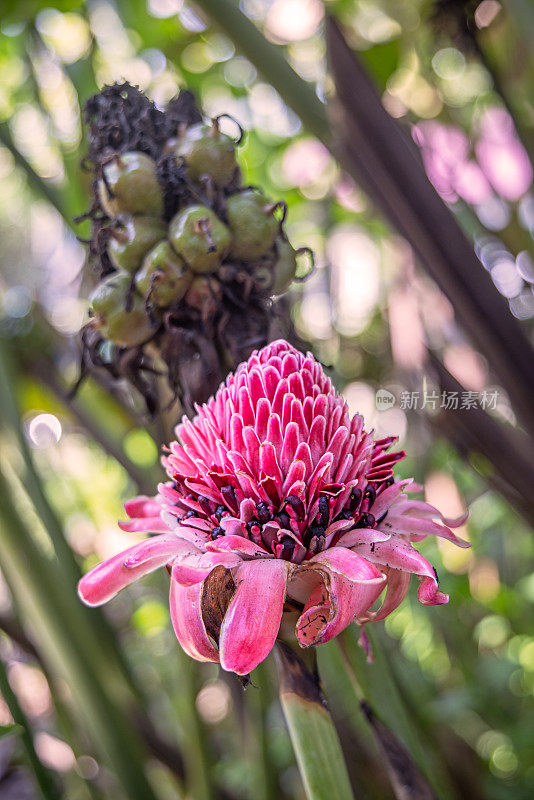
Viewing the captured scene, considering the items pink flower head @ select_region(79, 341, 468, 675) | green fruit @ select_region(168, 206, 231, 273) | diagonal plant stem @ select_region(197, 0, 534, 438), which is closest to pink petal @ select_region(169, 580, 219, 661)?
pink flower head @ select_region(79, 341, 468, 675)

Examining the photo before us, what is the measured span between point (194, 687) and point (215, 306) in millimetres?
442

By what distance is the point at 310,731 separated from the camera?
14.1 inches

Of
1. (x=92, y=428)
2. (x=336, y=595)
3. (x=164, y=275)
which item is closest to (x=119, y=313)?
(x=164, y=275)

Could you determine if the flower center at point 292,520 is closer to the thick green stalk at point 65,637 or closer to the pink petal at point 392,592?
the pink petal at point 392,592

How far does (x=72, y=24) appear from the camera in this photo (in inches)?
42.9

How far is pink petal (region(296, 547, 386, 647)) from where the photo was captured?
306 millimetres

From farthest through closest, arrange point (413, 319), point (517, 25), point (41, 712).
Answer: point (41, 712) → point (413, 319) → point (517, 25)

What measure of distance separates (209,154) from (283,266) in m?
0.10

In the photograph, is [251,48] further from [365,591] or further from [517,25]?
[365,591]

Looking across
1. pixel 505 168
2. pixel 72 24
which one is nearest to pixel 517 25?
pixel 505 168

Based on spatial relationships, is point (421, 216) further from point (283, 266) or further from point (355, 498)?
point (355, 498)

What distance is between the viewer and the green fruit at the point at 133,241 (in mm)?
450

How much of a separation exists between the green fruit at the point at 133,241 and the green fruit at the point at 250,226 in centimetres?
6

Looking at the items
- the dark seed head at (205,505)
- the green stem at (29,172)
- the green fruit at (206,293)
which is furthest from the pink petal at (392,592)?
the green stem at (29,172)
